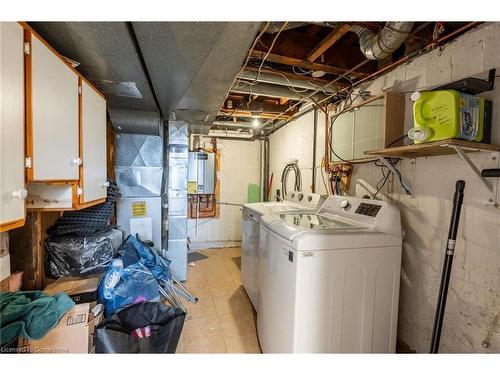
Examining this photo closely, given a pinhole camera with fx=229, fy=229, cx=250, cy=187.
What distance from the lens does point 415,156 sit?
1.60 m

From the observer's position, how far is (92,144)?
1567 mm

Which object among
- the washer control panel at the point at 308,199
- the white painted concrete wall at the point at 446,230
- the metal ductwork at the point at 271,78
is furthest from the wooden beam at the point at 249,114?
the white painted concrete wall at the point at 446,230

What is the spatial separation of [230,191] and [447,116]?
12.1 ft

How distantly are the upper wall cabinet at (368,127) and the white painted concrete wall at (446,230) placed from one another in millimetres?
108

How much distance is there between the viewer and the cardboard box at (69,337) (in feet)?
3.73

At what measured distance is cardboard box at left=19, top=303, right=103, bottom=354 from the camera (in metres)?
1.14

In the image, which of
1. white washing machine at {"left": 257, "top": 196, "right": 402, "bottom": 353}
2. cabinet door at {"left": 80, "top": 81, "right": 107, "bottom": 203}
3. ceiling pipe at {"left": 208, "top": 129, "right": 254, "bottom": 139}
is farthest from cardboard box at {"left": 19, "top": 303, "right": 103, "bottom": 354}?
ceiling pipe at {"left": 208, "top": 129, "right": 254, "bottom": 139}

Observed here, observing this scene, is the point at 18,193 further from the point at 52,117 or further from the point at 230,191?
the point at 230,191

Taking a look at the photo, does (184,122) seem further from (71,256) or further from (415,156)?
(415,156)

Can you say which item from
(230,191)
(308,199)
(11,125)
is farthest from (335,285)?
(230,191)

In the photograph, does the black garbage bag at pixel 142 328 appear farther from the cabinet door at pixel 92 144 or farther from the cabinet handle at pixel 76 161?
the cabinet handle at pixel 76 161

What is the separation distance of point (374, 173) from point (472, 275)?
0.95 meters

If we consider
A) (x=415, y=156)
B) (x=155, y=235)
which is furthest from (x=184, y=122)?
(x=415, y=156)

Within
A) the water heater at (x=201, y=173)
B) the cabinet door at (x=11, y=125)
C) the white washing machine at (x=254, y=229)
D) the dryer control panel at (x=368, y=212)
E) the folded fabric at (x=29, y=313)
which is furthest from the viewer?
the water heater at (x=201, y=173)
